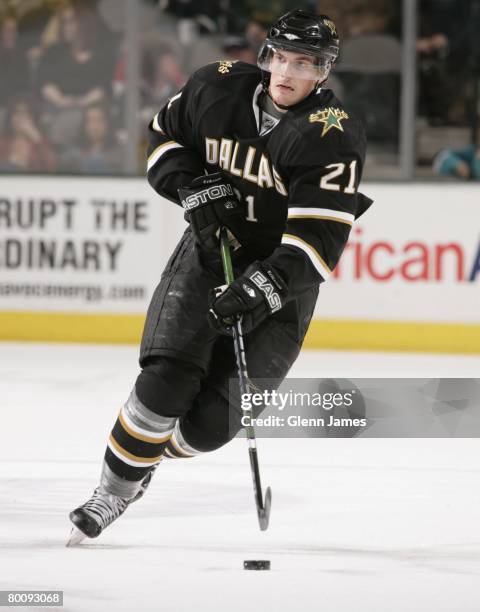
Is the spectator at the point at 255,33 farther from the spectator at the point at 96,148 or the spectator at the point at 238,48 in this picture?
the spectator at the point at 96,148

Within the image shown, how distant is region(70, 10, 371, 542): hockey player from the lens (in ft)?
9.73

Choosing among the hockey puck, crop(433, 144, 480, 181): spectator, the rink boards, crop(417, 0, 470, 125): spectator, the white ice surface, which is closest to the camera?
the white ice surface

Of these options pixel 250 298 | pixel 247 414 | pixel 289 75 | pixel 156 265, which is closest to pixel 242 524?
pixel 247 414

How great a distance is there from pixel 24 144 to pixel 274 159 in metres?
4.72

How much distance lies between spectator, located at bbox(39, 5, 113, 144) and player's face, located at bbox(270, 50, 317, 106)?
184 inches

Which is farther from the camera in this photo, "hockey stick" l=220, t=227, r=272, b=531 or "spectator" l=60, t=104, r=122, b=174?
"spectator" l=60, t=104, r=122, b=174

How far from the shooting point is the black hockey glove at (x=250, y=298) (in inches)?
115

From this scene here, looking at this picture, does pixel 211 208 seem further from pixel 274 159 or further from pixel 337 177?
pixel 337 177

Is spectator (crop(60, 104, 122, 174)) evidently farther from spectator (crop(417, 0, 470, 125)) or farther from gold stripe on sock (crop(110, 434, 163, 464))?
gold stripe on sock (crop(110, 434, 163, 464))

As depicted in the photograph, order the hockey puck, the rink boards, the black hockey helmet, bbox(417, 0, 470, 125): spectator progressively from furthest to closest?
bbox(417, 0, 470, 125): spectator → the rink boards → the black hockey helmet → the hockey puck

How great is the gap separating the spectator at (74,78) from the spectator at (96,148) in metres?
0.05

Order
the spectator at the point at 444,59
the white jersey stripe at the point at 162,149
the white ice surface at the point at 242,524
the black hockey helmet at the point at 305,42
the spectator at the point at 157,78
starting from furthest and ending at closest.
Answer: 1. the spectator at the point at 157,78
2. the spectator at the point at 444,59
3. the white jersey stripe at the point at 162,149
4. the black hockey helmet at the point at 305,42
5. the white ice surface at the point at 242,524

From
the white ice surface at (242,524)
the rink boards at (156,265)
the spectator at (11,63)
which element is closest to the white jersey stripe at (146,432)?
the white ice surface at (242,524)

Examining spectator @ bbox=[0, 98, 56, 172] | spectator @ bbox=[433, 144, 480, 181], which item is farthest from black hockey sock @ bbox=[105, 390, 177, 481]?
spectator @ bbox=[0, 98, 56, 172]
